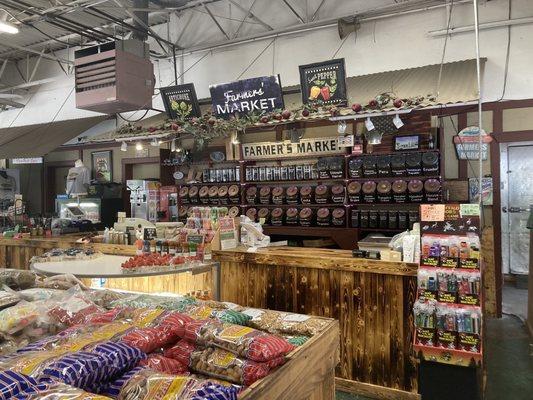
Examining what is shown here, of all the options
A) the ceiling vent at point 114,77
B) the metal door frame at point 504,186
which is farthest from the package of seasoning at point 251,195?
the metal door frame at point 504,186

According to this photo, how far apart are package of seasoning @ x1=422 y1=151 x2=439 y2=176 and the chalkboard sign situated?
3542 millimetres

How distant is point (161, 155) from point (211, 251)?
4.74 metres

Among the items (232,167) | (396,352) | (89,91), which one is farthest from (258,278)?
(89,91)

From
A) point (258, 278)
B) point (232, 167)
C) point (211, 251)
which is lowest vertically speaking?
point (258, 278)

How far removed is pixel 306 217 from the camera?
6828 millimetres

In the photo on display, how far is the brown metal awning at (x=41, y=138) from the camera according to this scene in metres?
8.05

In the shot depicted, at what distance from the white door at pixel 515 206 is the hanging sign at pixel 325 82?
10.5 ft

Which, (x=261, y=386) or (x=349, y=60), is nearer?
(x=261, y=386)

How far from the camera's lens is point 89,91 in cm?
669

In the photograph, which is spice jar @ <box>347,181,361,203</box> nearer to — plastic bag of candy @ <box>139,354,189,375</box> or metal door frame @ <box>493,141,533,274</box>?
metal door frame @ <box>493,141,533,274</box>

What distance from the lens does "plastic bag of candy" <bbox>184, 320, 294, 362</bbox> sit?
1357mm

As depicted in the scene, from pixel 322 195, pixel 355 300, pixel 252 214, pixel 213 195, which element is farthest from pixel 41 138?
pixel 355 300

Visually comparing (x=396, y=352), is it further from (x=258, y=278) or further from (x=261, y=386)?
(x=261, y=386)

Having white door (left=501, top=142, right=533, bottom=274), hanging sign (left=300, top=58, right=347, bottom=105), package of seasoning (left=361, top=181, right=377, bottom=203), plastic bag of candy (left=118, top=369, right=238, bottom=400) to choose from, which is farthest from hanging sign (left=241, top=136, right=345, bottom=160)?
plastic bag of candy (left=118, top=369, right=238, bottom=400)
